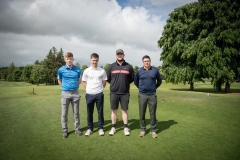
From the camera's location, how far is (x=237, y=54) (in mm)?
20172

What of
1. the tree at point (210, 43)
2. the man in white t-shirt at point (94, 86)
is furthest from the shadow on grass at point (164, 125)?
the tree at point (210, 43)

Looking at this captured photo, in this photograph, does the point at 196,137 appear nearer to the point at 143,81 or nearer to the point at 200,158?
the point at 200,158

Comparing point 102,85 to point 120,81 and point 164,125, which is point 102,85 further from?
point 164,125

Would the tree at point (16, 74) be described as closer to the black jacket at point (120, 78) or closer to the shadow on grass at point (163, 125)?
the black jacket at point (120, 78)

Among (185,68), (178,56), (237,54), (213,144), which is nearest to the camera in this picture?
(213,144)

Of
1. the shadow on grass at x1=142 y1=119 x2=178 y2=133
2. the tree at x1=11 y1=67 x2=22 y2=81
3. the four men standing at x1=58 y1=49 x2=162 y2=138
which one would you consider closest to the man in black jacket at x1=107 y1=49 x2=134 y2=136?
the four men standing at x1=58 y1=49 x2=162 y2=138

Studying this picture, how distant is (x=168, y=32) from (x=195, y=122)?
70.4 feet

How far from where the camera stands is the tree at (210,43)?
66.0 feet

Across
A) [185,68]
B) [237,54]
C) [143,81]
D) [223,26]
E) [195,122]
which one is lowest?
[195,122]

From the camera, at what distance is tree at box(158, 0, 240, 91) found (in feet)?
66.0

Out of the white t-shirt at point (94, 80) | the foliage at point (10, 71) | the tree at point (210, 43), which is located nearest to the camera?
the white t-shirt at point (94, 80)

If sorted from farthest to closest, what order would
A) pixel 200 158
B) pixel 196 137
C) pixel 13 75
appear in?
pixel 13 75
pixel 196 137
pixel 200 158

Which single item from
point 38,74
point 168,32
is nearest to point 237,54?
point 168,32

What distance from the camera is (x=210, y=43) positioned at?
A: 20.3 meters
